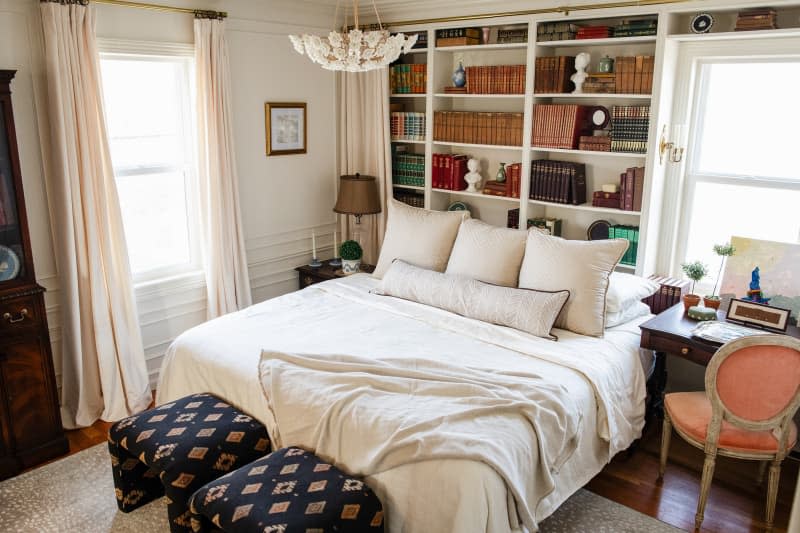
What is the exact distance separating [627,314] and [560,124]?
128 cm

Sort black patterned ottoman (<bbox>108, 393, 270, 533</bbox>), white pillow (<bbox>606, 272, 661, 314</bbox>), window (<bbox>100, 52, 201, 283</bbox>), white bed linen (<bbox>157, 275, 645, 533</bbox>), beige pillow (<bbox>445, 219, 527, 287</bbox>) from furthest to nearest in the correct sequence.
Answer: window (<bbox>100, 52, 201, 283</bbox>)
beige pillow (<bbox>445, 219, 527, 287</bbox>)
white pillow (<bbox>606, 272, 661, 314</bbox>)
black patterned ottoman (<bbox>108, 393, 270, 533</bbox>)
white bed linen (<bbox>157, 275, 645, 533</bbox>)

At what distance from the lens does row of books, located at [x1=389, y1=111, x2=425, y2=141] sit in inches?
189

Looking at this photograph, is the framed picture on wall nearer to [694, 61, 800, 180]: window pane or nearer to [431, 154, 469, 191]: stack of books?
[431, 154, 469, 191]: stack of books

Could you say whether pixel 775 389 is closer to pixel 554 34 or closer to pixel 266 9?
pixel 554 34

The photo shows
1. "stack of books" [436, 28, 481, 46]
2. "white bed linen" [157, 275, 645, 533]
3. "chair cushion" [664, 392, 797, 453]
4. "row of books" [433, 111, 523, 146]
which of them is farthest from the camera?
"stack of books" [436, 28, 481, 46]

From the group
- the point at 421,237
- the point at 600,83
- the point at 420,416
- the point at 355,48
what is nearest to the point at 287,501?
the point at 420,416

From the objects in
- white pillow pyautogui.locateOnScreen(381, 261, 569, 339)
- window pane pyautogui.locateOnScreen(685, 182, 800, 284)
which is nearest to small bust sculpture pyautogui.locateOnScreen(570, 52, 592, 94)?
window pane pyautogui.locateOnScreen(685, 182, 800, 284)

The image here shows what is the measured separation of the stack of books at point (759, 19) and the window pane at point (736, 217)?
874 millimetres

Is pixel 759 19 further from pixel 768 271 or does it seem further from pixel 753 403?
pixel 753 403

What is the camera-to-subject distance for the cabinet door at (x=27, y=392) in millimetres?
3146

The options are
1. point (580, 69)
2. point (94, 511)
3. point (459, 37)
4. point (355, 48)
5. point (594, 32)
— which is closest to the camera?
point (355, 48)

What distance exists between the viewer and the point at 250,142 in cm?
445

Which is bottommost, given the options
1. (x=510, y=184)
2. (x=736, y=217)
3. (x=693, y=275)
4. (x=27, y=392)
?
(x=27, y=392)

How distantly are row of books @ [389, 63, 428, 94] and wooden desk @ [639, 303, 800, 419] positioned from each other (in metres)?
2.39
